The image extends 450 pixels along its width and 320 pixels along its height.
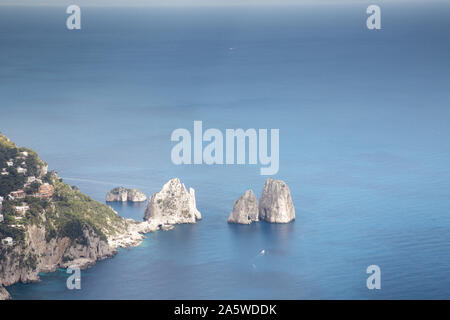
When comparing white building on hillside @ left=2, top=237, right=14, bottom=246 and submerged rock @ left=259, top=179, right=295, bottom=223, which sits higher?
submerged rock @ left=259, top=179, right=295, bottom=223

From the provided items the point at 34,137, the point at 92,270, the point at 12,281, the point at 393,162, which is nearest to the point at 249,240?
the point at 92,270

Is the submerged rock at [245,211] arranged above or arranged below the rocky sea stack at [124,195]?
below

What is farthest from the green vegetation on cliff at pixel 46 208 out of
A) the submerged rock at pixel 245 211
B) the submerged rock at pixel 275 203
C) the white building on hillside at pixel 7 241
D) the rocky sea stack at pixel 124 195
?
the submerged rock at pixel 275 203

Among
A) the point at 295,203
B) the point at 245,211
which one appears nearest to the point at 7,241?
the point at 245,211

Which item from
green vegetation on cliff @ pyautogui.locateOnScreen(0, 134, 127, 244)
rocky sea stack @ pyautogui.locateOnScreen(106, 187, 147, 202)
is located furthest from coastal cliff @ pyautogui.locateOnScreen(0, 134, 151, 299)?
rocky sea stack @ pyautogui.locateOnScreen(106, 187, 147, 202)

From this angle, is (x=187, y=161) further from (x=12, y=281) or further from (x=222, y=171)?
(x=12, y=281)

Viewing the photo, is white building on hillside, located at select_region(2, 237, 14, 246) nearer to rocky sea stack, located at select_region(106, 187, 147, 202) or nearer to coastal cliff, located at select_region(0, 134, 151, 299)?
coastal cliff, located at select_region(0, 134, 151, 299)

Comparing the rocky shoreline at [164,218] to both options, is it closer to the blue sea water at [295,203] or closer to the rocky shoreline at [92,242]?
the rocky shoreline at [92,242]
